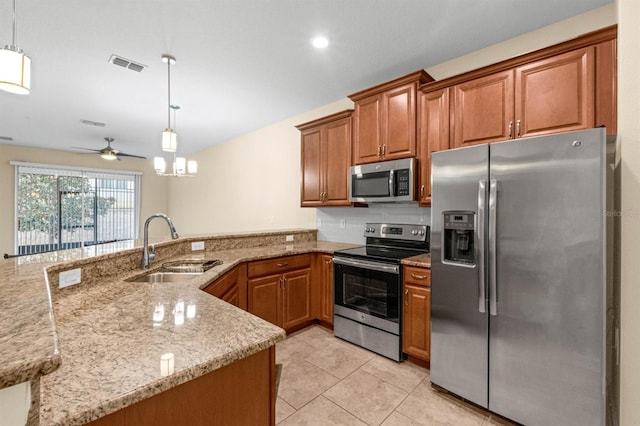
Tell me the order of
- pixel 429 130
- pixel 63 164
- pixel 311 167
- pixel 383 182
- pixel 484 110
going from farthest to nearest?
pixel 63 164 < pixel 311 167 < pixel 383 182 < pixel 429 130 < pixel 484 110

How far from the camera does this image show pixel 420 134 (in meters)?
2.62

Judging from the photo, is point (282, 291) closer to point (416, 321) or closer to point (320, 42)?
point (416, 321)

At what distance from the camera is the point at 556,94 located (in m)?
A: 1.93

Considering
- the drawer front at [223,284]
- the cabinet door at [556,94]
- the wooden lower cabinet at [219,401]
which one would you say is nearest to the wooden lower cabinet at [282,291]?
the drawer front at [223,284]

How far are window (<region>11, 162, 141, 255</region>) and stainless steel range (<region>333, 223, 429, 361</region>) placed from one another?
259 inches

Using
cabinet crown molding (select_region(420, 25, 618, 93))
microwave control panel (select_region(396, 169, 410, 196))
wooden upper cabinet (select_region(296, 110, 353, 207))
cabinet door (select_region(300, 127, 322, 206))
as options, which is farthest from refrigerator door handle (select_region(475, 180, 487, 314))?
cabinet door (select_region(300, 127, 322, 206))

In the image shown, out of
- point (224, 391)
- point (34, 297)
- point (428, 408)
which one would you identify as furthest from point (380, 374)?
point (34, 297)

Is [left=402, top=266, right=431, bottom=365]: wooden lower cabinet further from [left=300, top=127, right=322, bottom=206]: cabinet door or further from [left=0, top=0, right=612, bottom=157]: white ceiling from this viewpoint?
[left=0, top=0, right=612, bottom=157]: white ceiling

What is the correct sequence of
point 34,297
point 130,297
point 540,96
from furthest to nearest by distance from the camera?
point 540,96
point 130,297
point 34,297

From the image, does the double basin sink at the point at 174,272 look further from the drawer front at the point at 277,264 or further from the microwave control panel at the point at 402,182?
the microwave control panel at the point at 402,182

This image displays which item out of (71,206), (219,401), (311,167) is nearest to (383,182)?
(311,167)

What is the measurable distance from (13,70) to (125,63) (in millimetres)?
1409

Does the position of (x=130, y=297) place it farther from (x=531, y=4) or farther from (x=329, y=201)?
(x=531, y=4)

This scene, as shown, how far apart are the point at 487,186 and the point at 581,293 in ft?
2.41
